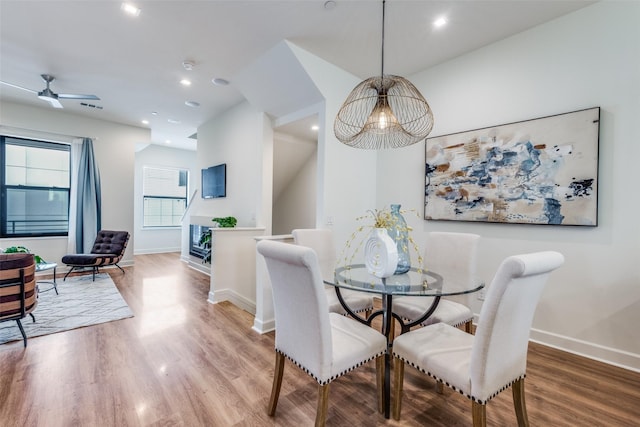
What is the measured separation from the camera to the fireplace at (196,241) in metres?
5.61

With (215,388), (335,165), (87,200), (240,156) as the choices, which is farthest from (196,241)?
(215,388)

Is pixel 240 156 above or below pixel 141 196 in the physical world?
above

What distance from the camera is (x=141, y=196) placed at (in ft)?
24.0

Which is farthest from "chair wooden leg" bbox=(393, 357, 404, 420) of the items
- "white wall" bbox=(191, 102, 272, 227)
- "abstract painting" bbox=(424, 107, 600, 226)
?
"white wall" bbox=(191, 102, 272, 227)

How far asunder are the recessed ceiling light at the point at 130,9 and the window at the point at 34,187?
14.5ft

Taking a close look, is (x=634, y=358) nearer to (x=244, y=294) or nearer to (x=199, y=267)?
(x=244, y=294)

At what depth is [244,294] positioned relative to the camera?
3871 millimetres

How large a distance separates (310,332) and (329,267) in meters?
0.90

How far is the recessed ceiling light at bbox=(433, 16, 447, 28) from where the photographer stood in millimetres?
2508

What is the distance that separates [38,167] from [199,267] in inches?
134

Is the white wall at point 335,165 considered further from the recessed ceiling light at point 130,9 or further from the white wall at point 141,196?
the white wall at point 141,196

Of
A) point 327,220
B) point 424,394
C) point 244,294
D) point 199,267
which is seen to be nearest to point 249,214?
point 244,294

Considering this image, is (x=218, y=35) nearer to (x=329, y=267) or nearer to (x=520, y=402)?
(x=329, y=267)

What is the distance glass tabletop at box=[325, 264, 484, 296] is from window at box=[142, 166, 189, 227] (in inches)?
279
